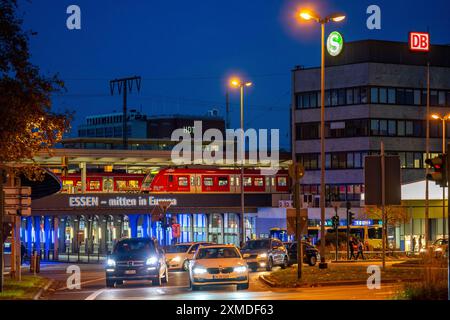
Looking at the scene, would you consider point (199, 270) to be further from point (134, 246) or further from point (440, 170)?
point (440, 170)

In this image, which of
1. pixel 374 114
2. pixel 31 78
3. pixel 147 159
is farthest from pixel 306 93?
pixel 31 78

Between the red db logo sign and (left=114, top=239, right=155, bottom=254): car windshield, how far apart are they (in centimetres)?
5486

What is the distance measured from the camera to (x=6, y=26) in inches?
992

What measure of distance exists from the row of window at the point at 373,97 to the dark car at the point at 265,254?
144 ft

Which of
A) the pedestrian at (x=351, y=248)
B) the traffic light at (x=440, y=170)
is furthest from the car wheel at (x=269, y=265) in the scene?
the traffic light at (x=440, y=170)

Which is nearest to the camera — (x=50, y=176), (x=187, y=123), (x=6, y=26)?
(x=6, y=26)

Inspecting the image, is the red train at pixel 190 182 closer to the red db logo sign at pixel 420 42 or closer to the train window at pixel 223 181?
the train window at pixel 223 181

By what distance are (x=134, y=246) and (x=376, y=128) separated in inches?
2211

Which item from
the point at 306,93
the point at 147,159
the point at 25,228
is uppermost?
the point at 306,93

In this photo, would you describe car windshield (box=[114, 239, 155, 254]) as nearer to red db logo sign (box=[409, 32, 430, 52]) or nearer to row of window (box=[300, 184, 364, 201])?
row of window (box=[300, 184, 364, 201])

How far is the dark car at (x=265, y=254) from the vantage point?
42.6 metres

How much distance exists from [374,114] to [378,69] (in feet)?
13.8

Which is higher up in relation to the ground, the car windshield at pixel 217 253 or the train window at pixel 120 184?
the train window at pixel 120 184

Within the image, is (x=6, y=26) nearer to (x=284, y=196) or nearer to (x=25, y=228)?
(x=284, y=196)
